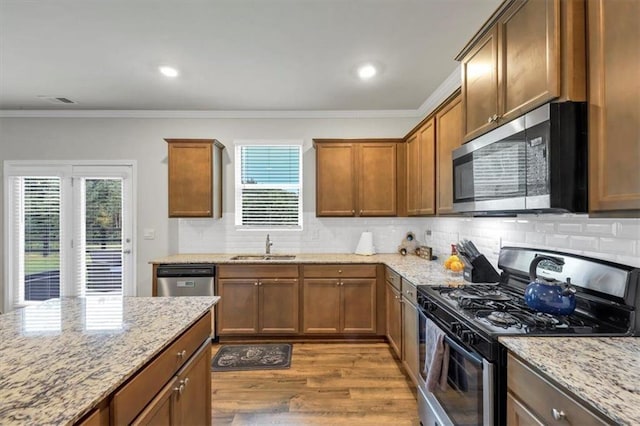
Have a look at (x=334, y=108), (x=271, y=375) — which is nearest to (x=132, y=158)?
(x=334, y=108)

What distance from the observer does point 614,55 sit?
1.12 m

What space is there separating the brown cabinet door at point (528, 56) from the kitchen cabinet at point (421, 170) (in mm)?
1216

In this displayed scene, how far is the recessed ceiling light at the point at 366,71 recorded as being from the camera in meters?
2.88

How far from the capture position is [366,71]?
117 inches

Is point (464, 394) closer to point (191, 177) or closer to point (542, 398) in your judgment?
point (542, 398)

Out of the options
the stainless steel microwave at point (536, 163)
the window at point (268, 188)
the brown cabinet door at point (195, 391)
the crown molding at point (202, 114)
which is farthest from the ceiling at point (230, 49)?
the brown cabinet door at point (195, 391)

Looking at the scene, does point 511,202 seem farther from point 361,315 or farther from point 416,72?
point 361,315

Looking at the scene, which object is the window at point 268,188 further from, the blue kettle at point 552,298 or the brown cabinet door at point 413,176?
the blue kettle at point 552,298

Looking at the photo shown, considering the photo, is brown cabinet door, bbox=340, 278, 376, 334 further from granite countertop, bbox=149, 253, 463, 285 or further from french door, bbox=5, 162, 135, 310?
french door, bbox=5, 162, 135, 310

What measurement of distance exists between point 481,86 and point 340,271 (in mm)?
2240

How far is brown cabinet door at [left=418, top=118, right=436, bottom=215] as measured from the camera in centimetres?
287

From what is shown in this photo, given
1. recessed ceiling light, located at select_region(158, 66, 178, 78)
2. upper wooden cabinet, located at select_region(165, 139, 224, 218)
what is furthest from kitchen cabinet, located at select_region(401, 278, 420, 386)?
recessed ceiling light, located at select_region(158, 66, 178, 78)

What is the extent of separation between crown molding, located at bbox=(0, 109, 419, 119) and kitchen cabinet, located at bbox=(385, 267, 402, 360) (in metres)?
2.03

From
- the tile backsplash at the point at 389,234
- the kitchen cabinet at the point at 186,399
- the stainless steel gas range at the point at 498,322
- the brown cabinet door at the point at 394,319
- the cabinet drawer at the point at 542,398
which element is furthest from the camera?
the brown cabinet door at the point at 394,319
